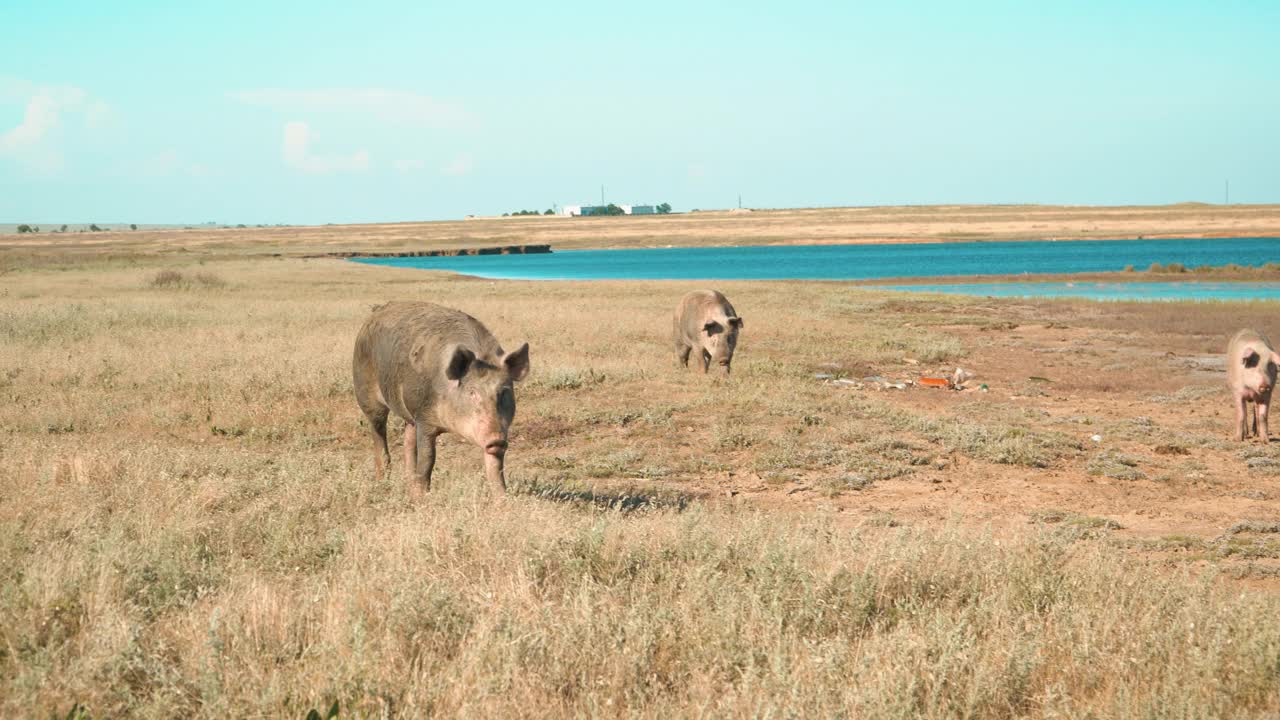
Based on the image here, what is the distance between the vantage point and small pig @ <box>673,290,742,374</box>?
20219 mm

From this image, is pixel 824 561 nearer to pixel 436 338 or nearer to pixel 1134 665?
pixel 1134 665

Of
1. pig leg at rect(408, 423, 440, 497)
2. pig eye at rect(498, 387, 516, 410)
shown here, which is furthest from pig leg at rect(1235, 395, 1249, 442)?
pig leg at rect(408, 423, 440, 497)

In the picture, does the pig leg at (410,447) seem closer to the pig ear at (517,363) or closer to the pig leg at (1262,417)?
the pig ear at (517,363)

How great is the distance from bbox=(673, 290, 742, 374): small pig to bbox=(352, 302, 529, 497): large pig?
30.4 feet

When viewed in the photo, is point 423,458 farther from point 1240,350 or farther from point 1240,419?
point 1240,350

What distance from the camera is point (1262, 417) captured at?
51.4 feet

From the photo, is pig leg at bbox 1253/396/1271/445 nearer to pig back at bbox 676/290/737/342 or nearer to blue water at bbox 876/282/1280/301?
pig back at bbox 676/290/737/342

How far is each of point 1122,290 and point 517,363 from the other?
49.8 meters

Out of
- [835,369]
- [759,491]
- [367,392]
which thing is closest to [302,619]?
[367,392]

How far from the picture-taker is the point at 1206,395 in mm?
19922

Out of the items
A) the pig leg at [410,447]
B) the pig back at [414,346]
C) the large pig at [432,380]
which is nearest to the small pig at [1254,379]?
the large pig at [432,380]

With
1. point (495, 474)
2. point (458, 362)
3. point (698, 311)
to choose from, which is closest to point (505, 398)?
point (458, 362)

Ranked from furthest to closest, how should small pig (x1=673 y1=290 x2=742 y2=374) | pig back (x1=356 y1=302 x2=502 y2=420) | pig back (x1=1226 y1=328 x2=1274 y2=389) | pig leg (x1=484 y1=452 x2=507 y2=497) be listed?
small pig (x1=673 y1=290 x2=742 y2=374) → pig back (x1=1226 y1=328 x2=1274 y2=389) → pig back (x1=356 y1=302 x2=502 y2=420) → pig leg (x1=484 y1=452 x2=507 y2=497)

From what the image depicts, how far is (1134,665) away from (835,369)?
56.2 feet
